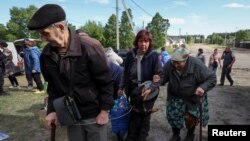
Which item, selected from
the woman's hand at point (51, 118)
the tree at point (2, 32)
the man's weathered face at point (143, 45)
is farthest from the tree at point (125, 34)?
the tree at point (2, 32)

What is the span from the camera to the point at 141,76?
4016 millimetres

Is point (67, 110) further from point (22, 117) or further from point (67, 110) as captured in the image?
point (22, 117)

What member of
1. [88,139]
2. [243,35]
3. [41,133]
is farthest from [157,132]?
[243,35]

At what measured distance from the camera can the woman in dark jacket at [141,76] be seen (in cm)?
396

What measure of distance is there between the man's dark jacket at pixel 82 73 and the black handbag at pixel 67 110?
5 cm

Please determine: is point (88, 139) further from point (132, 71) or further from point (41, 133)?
point (41, 133)

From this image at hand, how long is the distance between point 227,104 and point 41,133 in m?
4.80

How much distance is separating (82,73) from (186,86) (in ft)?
7.49

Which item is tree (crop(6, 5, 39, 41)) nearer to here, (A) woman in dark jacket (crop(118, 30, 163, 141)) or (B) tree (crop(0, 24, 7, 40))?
(B) tree (crop(0, 24, 7, 40))

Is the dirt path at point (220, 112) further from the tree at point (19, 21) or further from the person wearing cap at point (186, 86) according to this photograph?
the tree at point (19, 21)

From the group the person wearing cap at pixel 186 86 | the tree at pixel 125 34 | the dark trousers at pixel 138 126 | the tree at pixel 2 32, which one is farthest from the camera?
the tree at pixel 2 32

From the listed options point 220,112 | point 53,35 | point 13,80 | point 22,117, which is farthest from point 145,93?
point 13,80

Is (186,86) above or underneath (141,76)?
underneath

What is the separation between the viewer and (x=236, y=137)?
3.62 metres
